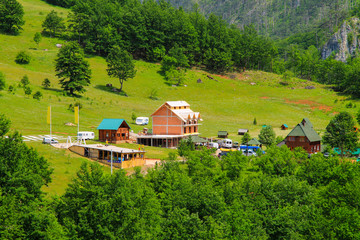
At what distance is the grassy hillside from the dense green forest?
15.2m

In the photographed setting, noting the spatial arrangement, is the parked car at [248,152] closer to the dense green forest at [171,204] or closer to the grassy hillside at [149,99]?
the grassy hillside at [149,99]

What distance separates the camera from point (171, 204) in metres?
46.2

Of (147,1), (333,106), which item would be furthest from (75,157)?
(147,1)

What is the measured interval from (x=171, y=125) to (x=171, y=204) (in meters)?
42.8

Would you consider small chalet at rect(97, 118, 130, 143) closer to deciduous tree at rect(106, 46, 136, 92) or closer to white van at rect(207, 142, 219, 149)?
white van at rect(207, 142, 219, 149)

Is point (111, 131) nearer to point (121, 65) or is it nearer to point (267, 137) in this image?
point (267, 137)

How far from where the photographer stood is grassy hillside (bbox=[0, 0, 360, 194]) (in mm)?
84625

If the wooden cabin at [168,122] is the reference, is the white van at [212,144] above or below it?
below

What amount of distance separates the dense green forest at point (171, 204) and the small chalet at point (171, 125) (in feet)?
77.6

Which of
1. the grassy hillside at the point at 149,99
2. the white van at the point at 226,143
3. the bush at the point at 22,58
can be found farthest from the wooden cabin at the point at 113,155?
the bush at the point at 22,58

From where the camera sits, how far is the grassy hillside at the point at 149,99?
3332 inches

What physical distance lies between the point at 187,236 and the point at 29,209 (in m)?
14.4

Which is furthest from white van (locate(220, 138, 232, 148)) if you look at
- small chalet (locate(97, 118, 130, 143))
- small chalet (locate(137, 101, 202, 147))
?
small chalet (locate(97, 118, 130, 143))

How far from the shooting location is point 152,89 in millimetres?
133500
